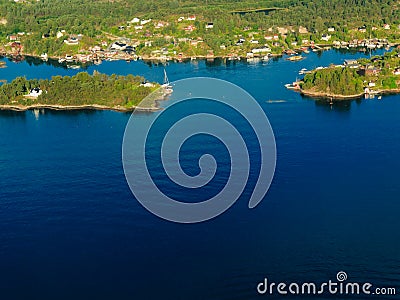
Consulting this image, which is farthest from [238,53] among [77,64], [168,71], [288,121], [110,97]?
[288,121]

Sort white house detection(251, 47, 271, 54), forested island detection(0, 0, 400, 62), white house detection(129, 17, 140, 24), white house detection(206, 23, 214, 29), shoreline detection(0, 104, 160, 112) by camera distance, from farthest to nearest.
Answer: white house detection(129, 17, 140, 24)
white house detection(206, 23, 214, 29)
forested island detection(0, 0, 400, 62)
white house detection(251, 47, 271, 54)
shoreline detection(0, 104, 160, 112)

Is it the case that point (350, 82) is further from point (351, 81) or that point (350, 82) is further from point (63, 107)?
point (63, 107)

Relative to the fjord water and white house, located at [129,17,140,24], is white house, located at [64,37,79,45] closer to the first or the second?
white house, located at [129,17,140,24]

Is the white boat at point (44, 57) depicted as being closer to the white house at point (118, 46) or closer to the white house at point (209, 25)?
the white house at point (118, 46)

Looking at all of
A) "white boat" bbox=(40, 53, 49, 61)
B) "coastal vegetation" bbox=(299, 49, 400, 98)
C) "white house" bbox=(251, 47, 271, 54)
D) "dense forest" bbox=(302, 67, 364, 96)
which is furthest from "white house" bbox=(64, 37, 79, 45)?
"dense forest" bbox=(302, 67, 364, 96)

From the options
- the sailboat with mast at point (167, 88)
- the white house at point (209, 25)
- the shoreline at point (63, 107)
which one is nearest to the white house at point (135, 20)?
the white house at point (209, 25)

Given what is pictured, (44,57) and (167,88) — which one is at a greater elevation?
(44,57)

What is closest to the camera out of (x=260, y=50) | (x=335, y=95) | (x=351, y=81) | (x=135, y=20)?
(x=335, y=95)

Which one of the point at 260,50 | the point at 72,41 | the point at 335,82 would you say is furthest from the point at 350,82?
the point at 72,41

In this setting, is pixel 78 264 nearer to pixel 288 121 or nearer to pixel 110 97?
pixel 288 121
